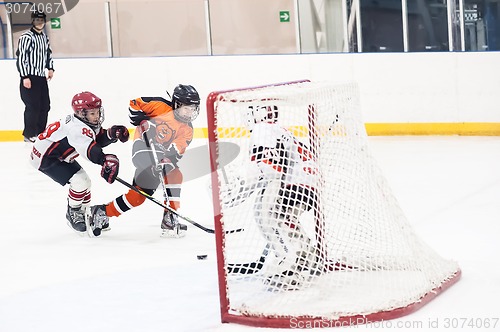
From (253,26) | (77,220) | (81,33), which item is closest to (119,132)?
(77,220)

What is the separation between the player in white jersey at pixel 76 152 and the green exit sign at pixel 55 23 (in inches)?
190

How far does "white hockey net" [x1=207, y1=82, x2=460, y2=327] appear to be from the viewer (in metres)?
3.35

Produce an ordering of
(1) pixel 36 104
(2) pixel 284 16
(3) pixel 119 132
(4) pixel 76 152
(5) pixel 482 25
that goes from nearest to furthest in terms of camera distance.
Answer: (3) pixel 119 132
(4) pixel 76 152
(5) pixel 482 25
(1) pixel 36 104
(2) pixel 284 16

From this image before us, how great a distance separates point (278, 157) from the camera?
3.47 metres

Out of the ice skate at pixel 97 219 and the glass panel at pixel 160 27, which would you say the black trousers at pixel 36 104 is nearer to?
the glass panel at pixel 160 27

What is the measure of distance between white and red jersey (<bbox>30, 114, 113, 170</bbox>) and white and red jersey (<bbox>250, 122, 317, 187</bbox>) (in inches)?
54.3

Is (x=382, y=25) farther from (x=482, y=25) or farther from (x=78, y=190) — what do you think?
(x=78, y=190)

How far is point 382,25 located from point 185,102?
14.0 ft

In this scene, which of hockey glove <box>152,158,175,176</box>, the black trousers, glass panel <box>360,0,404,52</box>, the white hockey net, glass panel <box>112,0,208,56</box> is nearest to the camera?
the white hockey net

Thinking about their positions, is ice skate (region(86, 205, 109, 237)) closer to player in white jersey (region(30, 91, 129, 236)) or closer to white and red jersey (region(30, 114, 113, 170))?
player in white jersey (region(30, 91, 129, 236))

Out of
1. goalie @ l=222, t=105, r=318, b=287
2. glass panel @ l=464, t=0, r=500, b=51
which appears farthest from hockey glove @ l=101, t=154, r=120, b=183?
glass panel @ l=464, t=0, r=500, b=51

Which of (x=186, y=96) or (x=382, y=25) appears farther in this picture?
(x=382, y=25)

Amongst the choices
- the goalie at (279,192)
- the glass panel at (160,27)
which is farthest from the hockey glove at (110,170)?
the glass panel at (160,27)

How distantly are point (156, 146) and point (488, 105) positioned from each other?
152 inches
